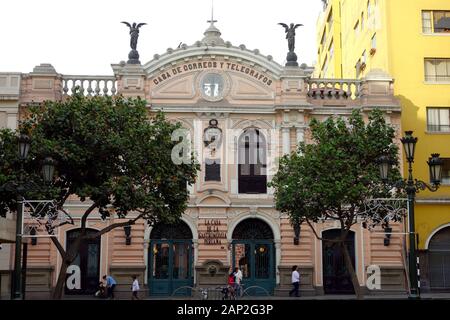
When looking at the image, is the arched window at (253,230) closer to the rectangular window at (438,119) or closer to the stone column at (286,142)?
the stone column at (286,142)

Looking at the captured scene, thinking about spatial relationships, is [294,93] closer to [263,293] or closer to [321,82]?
[321,82]

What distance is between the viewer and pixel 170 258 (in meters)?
30.9

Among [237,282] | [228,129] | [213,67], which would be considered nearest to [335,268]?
[237,282]

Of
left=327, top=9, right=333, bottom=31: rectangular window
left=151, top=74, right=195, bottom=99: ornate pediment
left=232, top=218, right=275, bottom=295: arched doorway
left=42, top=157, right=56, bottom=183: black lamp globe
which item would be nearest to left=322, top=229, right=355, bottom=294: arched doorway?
left=232, top=218, right=275, bottom=295: arched doorway

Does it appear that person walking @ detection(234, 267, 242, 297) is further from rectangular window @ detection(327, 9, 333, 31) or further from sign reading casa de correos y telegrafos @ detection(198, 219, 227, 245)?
rectangular window @ detection(327, 9, 333, 31)

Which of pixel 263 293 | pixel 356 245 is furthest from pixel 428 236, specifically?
pixel 263 293

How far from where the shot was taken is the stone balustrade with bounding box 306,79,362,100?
32719 mm

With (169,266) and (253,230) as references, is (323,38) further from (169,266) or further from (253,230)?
(169,266)

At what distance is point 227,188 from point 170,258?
172 inches

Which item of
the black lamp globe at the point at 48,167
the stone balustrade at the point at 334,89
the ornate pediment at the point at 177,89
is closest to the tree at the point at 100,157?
the black lamp globe at the point at 48,167

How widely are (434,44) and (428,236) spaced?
10.4 metres

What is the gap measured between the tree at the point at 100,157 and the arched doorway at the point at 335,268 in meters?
11.1

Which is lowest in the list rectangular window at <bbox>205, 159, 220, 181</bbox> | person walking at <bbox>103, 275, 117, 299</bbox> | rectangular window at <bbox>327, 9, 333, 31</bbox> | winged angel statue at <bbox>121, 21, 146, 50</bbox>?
person walking at <bbox>103, 275, 117, 299</bbox>

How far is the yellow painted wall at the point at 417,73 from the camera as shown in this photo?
32.0 m
